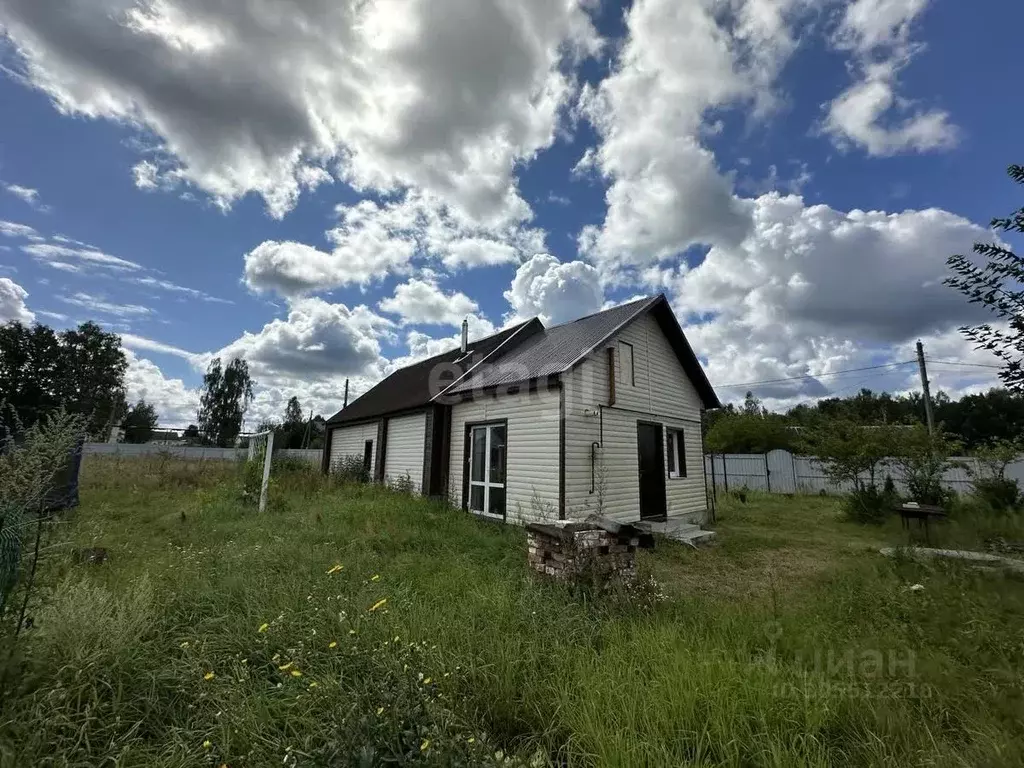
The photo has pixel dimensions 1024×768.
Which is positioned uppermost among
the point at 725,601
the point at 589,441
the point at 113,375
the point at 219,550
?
the point at 113,375

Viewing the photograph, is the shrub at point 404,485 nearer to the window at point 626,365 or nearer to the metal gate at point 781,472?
the window at point 626,365

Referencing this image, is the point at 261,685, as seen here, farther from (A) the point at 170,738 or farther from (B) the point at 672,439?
(B) the point at 672,439

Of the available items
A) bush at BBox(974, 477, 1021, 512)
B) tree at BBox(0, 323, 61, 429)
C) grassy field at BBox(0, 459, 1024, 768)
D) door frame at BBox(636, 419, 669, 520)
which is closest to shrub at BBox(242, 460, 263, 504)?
grassy field at BBox(0, 459, 1024, 768)

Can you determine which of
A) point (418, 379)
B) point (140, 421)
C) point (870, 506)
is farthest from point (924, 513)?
point (140, 421)

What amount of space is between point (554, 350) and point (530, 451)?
283 centimetres

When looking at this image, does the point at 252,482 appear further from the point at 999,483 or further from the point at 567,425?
the point at 999,483

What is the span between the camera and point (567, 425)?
27.8 feet

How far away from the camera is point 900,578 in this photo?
18.0 ft

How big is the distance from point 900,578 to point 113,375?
56.1 m

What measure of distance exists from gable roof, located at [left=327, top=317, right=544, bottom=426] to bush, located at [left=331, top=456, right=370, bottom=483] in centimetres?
154

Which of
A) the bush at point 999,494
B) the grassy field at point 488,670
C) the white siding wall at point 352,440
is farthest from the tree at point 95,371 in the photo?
the bush at point 999,494

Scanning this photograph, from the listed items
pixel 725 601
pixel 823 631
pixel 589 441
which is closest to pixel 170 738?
pixel 823 631

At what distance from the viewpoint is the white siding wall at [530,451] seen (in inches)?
336

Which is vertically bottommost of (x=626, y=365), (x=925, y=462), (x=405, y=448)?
(x=925, y=462)
